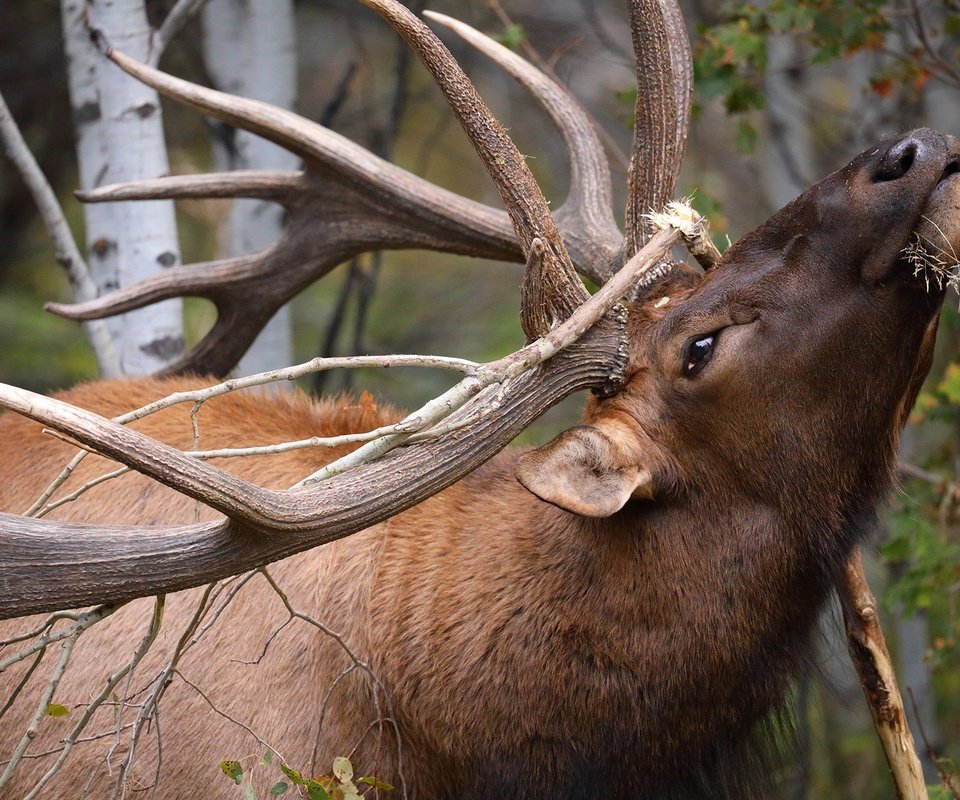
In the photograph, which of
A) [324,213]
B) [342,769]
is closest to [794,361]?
[342,769]

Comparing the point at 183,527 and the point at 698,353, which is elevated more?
the point at 698,353

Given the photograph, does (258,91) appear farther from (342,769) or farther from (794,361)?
(342,769)

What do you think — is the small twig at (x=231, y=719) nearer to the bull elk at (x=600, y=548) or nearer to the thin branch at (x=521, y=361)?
the bull elk at (x=600, y=548)

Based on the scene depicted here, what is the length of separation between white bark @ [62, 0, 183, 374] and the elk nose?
2.89 m

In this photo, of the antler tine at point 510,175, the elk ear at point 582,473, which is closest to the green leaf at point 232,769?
the elk ear at point 582,473

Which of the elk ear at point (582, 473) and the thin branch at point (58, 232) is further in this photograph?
the thin branch at point (58, 232)

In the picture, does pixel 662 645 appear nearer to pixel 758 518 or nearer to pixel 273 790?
pixel 758 518

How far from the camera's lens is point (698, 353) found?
3.12 meters

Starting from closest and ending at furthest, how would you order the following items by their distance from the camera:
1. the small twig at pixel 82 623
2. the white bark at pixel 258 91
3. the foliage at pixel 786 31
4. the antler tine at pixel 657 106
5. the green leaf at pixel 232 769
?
the small twig at pixel 82 623
the green leaf at pixel 232 769
the antler tine at pixel 657 106
the foliage at pixel 786 31
the white bark at pixel 258 91

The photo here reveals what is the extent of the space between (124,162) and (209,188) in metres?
0.78

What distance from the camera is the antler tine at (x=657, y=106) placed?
3.42 m

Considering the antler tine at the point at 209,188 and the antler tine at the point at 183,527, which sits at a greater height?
the antler tine at the point at 209,188

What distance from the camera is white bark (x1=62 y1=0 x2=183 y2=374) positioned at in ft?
15.6

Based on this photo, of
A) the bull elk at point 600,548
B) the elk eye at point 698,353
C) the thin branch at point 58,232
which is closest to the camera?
the bull elk at point 600,548
